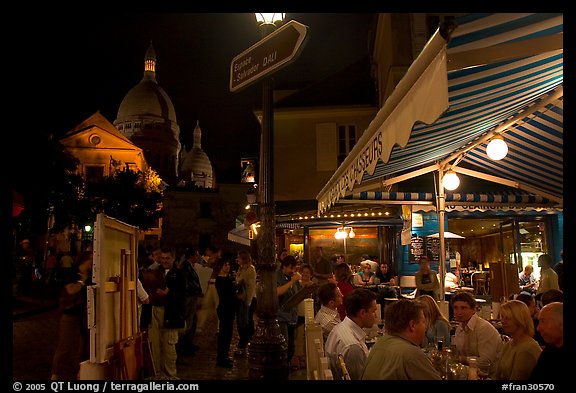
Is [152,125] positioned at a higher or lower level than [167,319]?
higher

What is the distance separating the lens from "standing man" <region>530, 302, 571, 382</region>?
10.4 ft

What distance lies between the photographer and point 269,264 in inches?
262

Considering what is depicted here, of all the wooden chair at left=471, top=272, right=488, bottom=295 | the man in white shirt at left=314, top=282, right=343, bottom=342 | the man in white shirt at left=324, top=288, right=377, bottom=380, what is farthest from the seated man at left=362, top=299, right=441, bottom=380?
the wooden chair at left=471, top=272, right=488, bottom=295

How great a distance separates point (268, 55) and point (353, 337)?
3.55 m

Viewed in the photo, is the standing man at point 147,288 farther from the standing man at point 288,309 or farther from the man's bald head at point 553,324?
the man's bald head at point 553,324

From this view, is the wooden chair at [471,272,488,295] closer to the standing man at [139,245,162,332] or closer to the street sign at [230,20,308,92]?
the standing man at [139,245,162,332]

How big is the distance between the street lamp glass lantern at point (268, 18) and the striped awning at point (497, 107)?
2.40 m

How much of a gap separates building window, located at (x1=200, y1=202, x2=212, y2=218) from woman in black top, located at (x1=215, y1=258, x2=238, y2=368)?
47.2 metres

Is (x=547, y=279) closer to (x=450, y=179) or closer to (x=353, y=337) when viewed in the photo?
(x=450, y=179)

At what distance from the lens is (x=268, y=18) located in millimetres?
6680

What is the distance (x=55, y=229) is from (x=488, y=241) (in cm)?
2857

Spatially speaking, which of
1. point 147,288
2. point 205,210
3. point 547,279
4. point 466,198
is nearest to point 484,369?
point 147,288

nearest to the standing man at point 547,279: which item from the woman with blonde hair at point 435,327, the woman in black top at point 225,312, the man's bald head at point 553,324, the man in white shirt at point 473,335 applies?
the woman with blonde hair at point 435,327

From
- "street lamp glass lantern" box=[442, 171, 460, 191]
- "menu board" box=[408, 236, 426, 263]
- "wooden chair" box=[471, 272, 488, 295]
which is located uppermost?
"street lamp glass lantern" box=[442, 171, 460, 191]
